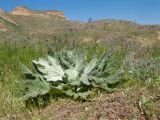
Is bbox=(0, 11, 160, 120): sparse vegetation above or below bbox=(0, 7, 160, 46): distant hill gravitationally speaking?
below

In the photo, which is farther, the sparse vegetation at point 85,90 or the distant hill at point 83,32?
the distant hill at point 83,32

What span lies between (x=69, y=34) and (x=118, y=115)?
3.65 m

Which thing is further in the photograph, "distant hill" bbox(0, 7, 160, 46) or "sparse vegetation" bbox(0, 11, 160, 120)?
"distant hill" bbox(0, 7, 160, 46)

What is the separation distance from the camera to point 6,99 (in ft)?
17.6

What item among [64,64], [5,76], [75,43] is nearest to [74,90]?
[64,64]

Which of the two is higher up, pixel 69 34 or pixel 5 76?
pixel 69 34

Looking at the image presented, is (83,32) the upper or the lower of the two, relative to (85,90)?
upper

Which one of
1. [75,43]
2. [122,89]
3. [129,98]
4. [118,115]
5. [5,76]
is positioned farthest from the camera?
[75,43]

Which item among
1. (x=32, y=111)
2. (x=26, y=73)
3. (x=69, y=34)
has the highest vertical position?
(x=69, y=34)

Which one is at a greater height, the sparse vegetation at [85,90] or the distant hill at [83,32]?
the distant hill at [83,32]

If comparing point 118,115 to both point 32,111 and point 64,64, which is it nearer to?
point 32,111

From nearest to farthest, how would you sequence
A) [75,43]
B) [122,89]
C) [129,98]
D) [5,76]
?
[129,98] < [122,89] < [5,76] < [75,43]

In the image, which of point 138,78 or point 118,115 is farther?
point 138,78

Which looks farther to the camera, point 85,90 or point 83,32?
point 83,32
